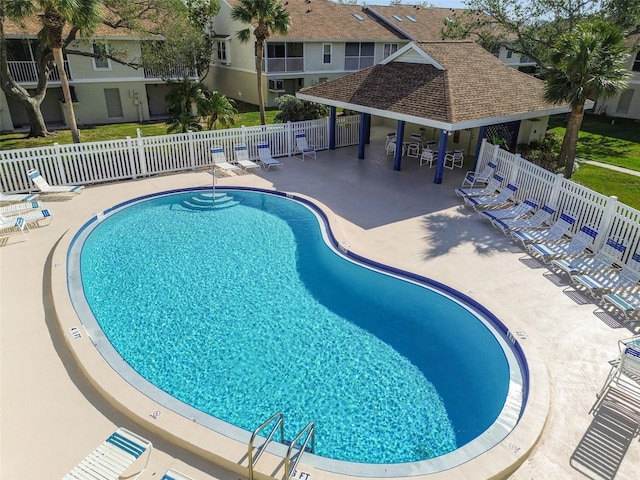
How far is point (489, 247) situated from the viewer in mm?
11633

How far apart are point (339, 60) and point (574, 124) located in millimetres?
23504

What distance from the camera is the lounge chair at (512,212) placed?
498 inches

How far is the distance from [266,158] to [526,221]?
33.1ft

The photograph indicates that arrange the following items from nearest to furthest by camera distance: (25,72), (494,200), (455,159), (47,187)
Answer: (494,200) < (47,187) < (455,159) < (25,72)

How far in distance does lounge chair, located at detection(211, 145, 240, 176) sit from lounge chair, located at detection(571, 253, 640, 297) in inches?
477

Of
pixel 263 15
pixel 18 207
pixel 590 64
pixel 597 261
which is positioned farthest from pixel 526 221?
pixel 263 15

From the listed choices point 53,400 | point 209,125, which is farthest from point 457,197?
point 53,400

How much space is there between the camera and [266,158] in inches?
705

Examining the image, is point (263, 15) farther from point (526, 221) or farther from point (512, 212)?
point (526, 221)

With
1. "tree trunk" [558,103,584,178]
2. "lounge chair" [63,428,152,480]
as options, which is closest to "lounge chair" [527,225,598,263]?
"tree trunk" [558,103,584,178]

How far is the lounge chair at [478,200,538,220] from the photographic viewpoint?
12648mm

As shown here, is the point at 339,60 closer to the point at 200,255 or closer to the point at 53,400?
the point at 200,255

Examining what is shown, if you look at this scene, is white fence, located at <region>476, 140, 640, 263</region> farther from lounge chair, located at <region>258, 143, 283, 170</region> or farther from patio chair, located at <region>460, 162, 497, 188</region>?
lounge chair, located at <region>258, 143, 283, 170</region>

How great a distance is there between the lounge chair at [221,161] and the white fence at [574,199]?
942 cm
